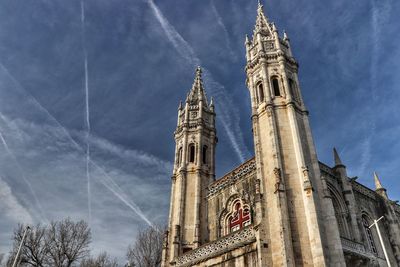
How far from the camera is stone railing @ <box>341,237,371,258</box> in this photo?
17.8 metres

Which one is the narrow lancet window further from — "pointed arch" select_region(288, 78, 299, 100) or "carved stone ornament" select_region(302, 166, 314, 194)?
"carved stone ornament" select_region(302, 166, 314, 194)

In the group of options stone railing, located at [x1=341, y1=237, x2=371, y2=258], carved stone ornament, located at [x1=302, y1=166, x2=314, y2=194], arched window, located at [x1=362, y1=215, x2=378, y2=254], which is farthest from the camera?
arched window, located at [x1=362, y1=215, x2=378, y2=254]

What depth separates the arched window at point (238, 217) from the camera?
2299cm

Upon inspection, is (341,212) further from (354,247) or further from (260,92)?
(260,92)

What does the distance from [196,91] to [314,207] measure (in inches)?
847

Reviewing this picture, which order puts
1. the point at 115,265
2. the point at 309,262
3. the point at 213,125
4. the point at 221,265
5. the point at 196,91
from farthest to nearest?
the point at 115,265 → the point at 196,91 → the point at 213,125 → the point at 221,265 → the point at 309,262

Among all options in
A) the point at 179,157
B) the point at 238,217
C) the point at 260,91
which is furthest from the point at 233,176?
the point at 179,157

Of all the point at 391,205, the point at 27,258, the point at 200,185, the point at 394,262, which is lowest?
the point at 394,262

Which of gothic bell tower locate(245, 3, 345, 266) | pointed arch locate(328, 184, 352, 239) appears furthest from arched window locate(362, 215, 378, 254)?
gothic bell tower locate(245, 3, 345, 266)

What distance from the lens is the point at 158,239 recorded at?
3794 cm

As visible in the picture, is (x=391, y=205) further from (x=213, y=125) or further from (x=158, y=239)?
(x=158, y=239)

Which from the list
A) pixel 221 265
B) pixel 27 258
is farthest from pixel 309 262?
pixel 27 258

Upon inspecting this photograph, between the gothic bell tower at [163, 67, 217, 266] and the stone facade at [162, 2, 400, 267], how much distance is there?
0.09 metres

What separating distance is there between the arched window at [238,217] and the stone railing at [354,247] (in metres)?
6.45
